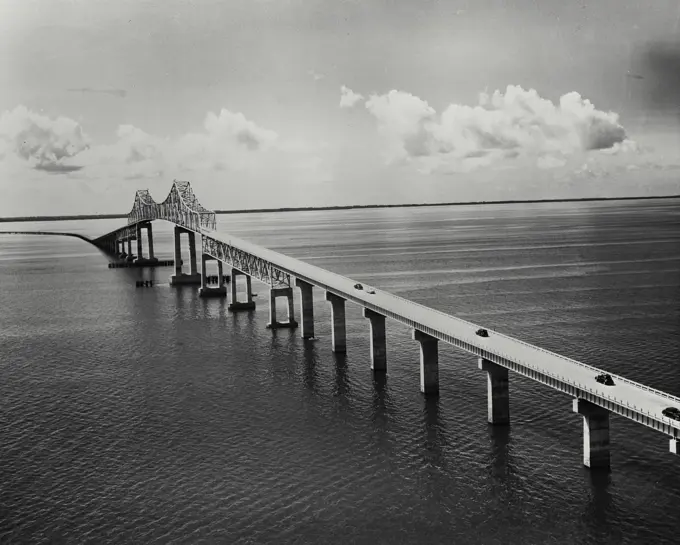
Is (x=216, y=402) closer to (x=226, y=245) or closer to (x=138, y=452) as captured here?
(x=138, y=452)

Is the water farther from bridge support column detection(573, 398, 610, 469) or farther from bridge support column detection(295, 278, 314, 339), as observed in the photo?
bridge support column detection(295, 278, 314, 339)

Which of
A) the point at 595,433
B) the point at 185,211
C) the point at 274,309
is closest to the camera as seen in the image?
the point at 595,433

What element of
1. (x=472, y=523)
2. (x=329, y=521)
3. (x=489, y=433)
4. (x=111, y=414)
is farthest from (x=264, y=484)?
(x=111, y=414)

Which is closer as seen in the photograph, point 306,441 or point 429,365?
point 306,441

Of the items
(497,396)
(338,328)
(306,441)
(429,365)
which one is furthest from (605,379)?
(338,328)

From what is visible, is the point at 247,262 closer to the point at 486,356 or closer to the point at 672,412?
the point at 486,356

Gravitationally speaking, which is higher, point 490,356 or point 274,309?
point 490,356

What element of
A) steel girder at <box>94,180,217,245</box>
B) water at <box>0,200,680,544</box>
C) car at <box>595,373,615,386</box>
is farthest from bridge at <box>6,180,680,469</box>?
steel girder at <box>94,180,217,245</box>
